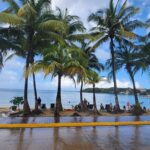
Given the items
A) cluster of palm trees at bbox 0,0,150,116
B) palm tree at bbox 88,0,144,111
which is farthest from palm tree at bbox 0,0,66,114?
palm tree at bbox 88,0,144,111

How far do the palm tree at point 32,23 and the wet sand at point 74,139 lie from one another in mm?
11237

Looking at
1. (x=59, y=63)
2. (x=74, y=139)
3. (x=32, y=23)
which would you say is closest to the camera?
(x=74, y=139)

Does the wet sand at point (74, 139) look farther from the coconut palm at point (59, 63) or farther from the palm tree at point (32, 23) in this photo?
the palm tree at point (32, 23)

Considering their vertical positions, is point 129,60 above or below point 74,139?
above

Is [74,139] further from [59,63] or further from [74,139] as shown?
[59,63]

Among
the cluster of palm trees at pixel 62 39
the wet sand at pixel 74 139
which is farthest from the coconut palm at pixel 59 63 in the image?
the wet sand at pixel 74 139

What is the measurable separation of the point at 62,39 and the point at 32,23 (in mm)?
2820

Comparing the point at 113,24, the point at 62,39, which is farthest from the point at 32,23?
the point at 113,24

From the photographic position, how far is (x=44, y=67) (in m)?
23.1

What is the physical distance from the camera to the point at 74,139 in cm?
1210

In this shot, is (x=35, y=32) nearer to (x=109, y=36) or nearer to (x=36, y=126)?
(x=109, y=36)

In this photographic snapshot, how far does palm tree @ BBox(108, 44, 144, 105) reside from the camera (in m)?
36.8

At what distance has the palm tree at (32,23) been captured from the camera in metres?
24.6

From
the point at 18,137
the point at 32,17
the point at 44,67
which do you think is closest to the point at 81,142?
the point at 18,137
